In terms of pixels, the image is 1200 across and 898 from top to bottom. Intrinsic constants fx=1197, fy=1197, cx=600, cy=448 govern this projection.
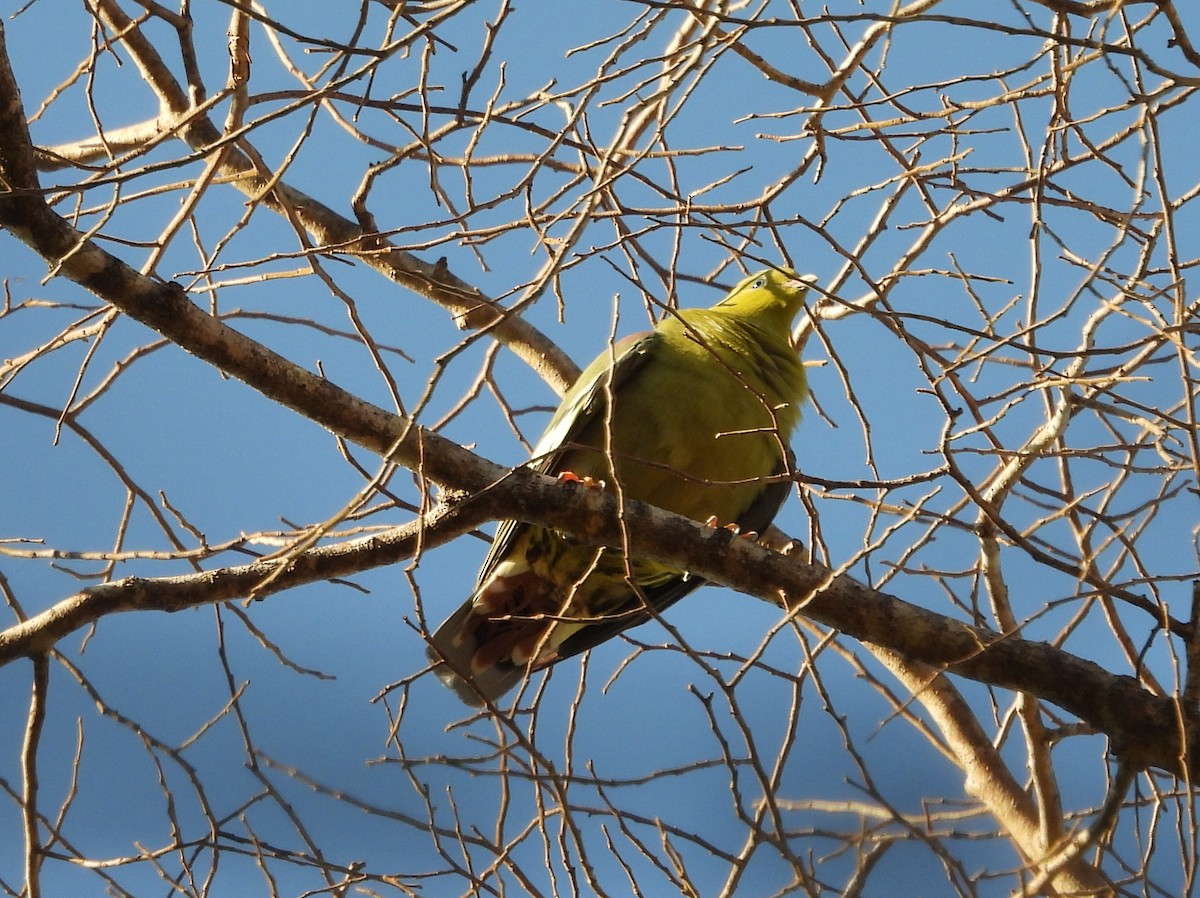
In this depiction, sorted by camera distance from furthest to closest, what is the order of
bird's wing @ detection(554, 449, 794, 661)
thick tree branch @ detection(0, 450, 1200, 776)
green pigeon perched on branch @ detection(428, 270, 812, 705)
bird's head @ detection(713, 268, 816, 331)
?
bird's head @ detection(713, 268, 816, 331) → bird's wing @ detection(554, 449, 794, 661) → green pigeon perched on branch @ detection(428, 270, 812, 705) → thick tree branch @ detection(0, 450, 1200, 776)

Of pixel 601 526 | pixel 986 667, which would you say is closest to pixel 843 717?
pixel 986 667

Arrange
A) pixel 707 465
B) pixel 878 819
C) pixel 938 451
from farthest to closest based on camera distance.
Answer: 1. pixel 707 465
2. pixel 878 819
3. pixel 938 451

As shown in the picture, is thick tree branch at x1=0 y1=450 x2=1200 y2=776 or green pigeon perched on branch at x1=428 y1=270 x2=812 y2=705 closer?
→ thick tree branch at x1=0 y1=450 x2=1200 y2=776

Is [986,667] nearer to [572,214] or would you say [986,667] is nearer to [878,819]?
[878,819]

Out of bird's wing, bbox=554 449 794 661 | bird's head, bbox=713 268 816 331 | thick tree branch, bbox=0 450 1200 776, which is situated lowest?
thick tree branch, bbox=0 450 1200 776

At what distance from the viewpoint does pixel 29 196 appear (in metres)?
2.36

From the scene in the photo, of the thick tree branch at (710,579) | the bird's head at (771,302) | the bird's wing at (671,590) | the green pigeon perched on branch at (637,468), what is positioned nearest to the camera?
the thick tree branch at (710,579)

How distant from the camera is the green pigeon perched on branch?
3.57 meters

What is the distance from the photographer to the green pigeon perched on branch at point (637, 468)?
357 centimetres

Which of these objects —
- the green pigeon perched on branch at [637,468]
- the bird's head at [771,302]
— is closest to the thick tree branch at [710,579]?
the green pigeon perched on branch at [637,468]

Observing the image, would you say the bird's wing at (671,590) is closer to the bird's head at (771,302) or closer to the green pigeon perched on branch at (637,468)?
the green pigeon perched on branch at (637,468)

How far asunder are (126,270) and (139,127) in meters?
1.89

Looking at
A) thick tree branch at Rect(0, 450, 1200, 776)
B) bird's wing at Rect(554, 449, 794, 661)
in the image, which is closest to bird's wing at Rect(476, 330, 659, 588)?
bird's wing at Rect(554, 449, 794, 661)

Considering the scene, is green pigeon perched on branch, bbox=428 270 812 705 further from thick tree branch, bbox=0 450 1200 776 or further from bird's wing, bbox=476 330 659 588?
thick tree branch, bbox=0 450 1200 776
